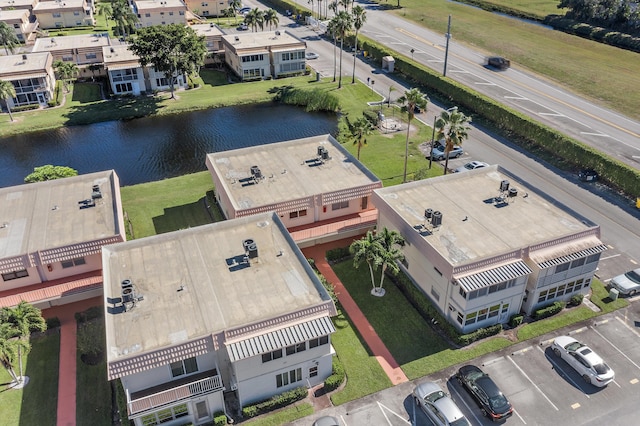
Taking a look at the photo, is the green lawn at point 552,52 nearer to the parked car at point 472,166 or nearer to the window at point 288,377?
the parked car at point 472,166

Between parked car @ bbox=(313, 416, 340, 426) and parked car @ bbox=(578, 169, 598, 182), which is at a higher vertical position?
parked car @ bbox=(578, 169, 598, 182)

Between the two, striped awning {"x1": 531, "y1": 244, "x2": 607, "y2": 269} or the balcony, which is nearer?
the balcony

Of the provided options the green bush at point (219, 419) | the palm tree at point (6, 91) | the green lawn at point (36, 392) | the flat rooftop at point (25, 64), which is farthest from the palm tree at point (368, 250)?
the flat rooftop at point (25, 64)

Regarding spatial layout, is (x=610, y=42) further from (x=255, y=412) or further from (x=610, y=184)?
(x=255, y=412)

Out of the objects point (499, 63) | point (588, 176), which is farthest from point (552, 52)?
point (588, 176)

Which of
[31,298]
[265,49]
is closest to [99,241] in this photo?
[31,298]

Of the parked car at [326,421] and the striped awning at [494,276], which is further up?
the striped awning at [494,276]

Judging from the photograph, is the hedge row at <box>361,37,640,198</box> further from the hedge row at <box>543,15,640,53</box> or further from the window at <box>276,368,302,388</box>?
the hedge row at <box>543,15,640,53</box>

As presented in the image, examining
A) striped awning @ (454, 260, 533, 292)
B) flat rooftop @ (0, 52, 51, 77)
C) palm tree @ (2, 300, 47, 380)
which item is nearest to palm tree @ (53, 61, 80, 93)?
flat rooftop @ (0, 52, 51, 77)
